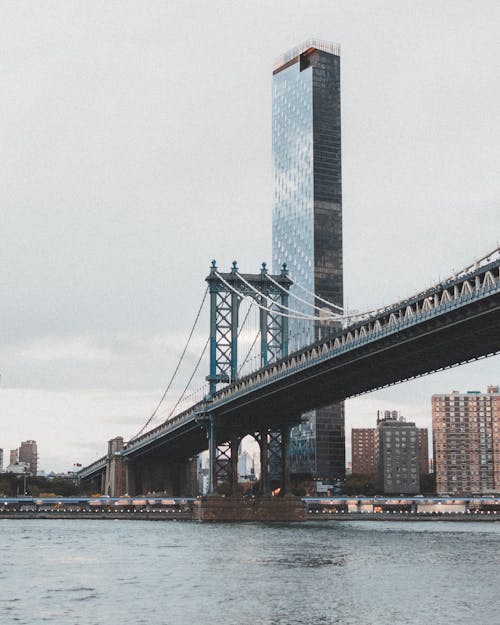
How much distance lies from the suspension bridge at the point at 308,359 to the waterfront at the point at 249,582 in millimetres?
14081

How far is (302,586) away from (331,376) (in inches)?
1928

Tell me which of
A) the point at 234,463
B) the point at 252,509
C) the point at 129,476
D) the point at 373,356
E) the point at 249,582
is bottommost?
the point at 252,509

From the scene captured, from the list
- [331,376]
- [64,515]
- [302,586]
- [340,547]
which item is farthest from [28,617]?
[64,515]

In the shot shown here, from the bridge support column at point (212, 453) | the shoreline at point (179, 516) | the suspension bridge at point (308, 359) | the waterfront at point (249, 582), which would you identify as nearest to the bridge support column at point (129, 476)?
the suspension bridge at point (308, 359)

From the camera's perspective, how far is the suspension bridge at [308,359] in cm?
6725

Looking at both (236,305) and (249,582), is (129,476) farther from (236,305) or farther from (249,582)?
(249,582)

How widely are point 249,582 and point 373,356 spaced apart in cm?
3796

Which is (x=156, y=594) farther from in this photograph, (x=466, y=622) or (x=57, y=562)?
(x=57, y=562)

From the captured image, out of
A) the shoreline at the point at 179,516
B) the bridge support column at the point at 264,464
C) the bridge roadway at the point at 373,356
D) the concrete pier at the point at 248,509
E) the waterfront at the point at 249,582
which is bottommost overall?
the shoreline at the point at 179,516

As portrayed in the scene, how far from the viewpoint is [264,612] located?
36094 millimetres

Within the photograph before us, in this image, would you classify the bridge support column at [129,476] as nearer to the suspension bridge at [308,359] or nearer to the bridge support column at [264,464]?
the suspension bridge at [308,359]

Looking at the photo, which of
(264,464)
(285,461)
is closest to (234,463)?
(264,464)

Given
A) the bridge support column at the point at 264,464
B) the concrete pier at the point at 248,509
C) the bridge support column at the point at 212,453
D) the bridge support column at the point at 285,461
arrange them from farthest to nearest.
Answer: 1. the bridge support column at the point at 264,464
2. the bridge support column at the point at 285,461
3. the bridge support column at the point at 212,453
4. the concrete pier at the point at 248,509

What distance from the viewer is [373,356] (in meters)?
81.2
